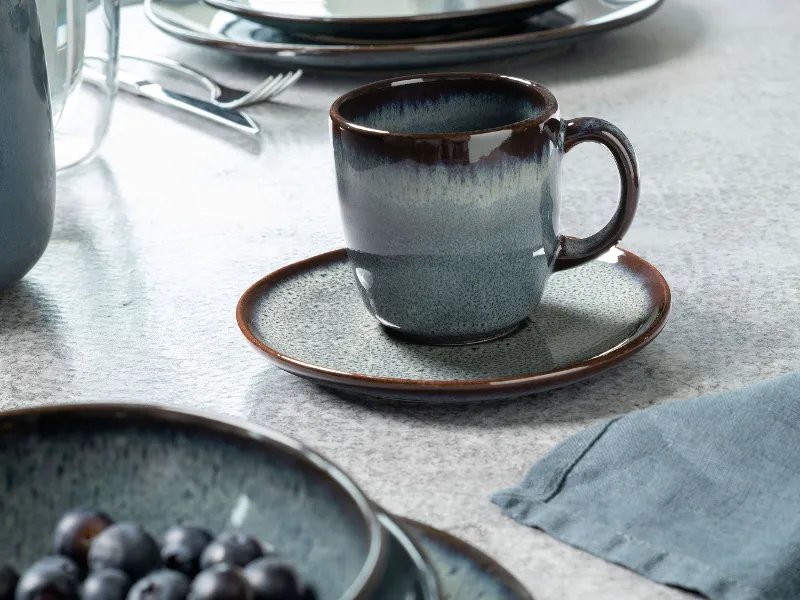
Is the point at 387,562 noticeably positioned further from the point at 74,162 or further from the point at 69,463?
the point at 74,162

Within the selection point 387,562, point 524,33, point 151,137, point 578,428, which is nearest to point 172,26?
point 151,137

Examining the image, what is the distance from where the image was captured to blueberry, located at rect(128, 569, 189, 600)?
0.92 ft

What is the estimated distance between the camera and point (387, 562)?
0.97 feet

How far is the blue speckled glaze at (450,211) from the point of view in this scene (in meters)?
0.50

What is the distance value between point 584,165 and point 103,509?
563 mm

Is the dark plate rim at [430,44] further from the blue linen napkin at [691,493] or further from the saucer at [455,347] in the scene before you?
the blue linen napkin at [691,493]

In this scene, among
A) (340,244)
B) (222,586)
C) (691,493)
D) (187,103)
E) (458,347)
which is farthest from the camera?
(187,103)

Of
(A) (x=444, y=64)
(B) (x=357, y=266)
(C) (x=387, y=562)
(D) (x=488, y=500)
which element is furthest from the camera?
(A) (x=444, y=64)

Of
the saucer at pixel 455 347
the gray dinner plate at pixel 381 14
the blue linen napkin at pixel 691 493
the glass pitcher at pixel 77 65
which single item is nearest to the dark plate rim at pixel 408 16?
the gray dinner plate at pixel 381 14

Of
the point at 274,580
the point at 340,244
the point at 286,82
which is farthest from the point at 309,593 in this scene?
the point at 286,82

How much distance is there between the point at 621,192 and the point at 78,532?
32 cm

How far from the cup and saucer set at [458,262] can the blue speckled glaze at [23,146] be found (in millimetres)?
131

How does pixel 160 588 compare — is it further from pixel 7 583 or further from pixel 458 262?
pixel 458 262

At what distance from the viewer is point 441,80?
1.84 feet
